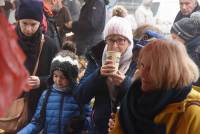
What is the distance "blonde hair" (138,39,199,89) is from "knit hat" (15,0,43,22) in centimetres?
110

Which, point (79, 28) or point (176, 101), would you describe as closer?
point (176, 101)

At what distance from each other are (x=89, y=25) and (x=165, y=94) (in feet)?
8.63

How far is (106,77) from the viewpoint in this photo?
6.99ft

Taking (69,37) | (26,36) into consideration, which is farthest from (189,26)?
(69,37)

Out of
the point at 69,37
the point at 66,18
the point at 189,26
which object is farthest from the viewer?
the point at 66,18

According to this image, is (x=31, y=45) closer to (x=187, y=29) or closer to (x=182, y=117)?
(x=187, y=29)

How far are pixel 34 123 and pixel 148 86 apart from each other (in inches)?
47.5

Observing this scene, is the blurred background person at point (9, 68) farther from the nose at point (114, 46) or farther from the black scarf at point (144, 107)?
the nose at point (114, 46)

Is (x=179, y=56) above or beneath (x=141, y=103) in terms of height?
above

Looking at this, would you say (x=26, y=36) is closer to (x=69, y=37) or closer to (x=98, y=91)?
(x=98, y=91)

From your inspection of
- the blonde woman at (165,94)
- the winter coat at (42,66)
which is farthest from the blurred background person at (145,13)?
the blonde woman at (165,94)

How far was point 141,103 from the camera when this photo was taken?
1.81m

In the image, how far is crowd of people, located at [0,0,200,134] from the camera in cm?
171

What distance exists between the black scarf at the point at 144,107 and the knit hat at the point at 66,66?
826 millimetres
